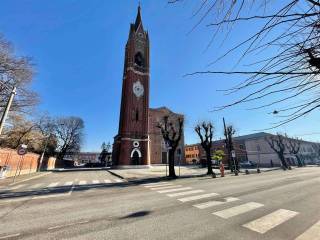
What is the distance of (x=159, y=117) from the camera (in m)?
55.8

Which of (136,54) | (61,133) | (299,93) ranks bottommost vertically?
(299,93)

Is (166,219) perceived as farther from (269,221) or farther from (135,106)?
(135,106)

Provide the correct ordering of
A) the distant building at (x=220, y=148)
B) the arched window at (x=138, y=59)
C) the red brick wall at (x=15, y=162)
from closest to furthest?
the red brick wall at (x=15, y=162) < the arched window at (x=138, y=59) < the distant building at (x=220, y=148)

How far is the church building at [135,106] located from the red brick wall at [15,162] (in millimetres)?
14980

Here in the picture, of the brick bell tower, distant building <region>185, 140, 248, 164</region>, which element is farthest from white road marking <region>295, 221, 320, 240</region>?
distant building <region>185, 140, 248, 164</region>

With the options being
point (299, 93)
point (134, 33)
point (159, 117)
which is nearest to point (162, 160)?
point (159, 117)

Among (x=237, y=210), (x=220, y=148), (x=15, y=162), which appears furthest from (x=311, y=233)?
(x=220, y=148)

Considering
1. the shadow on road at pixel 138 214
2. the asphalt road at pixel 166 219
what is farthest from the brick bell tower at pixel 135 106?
the shadow on road at pixel 138 214

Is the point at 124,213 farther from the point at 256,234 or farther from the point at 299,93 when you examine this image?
the point at 299,93

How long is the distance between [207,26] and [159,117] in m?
→ 54.0

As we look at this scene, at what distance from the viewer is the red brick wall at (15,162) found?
17163 millimetres

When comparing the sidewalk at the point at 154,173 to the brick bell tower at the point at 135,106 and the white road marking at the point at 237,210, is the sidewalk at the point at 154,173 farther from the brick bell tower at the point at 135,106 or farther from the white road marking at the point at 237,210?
the white road marking at the point at 237,210

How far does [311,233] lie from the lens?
4.01m

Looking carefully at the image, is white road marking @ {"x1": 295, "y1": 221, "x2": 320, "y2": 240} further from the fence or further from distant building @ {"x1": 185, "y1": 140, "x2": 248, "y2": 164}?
distant building @ {"x1": 185, "y1": 140, "x2": 248, "y2": 164}
